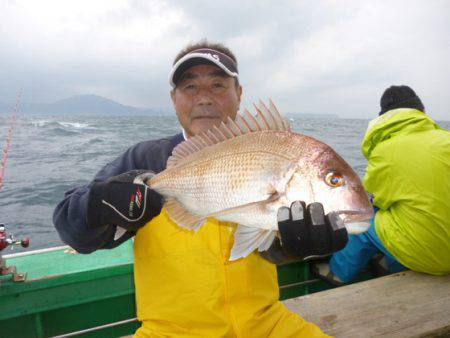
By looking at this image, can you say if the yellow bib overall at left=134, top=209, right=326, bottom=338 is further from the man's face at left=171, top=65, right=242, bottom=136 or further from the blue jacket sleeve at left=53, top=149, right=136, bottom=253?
the man's face at left=171, top=65, right=242, bottom=136

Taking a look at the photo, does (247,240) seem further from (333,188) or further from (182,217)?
(333,188)

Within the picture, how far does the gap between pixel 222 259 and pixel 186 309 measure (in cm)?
38

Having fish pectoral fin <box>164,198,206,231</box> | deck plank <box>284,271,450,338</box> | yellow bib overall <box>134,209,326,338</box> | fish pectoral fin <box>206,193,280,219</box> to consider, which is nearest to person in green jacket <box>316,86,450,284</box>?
deck plank <box>284,271,450,338</box>

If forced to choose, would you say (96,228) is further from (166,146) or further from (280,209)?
(280,209)

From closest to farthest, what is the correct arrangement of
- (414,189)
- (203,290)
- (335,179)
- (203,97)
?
(335,179)
(203,290)
(203,97)
(414,189)

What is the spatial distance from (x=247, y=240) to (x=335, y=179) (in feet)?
1.81

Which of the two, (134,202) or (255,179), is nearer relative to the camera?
(255,179)

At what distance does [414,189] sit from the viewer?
309 cm

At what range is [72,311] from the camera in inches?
132

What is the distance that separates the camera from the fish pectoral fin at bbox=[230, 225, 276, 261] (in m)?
1.76

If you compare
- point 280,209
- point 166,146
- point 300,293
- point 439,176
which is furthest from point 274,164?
point 300,293

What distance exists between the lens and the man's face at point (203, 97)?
2773 millimetres

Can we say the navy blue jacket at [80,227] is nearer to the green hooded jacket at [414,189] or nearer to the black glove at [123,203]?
the black glove at [123,203]

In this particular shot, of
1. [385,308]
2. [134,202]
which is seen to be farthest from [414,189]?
[134,202]
